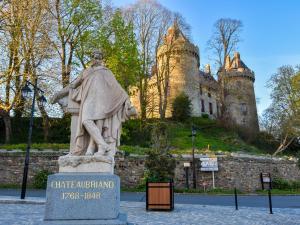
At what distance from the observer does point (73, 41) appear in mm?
29203

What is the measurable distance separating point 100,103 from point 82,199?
1.70 meters

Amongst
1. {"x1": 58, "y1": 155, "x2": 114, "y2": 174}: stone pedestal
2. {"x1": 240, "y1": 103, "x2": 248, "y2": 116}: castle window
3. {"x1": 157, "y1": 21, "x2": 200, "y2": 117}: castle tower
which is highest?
{"x1": 157, "y1": 21, "x2": 200, "y2": 117}: castle tower

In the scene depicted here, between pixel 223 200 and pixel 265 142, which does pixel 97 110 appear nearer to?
pixel 223 200

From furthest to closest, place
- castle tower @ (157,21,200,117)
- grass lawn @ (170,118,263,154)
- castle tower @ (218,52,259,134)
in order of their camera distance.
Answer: castle tower @ (218,52,259,134), castle tower @ (157,21,200,117), grass lawn @ (170,118,263,154)

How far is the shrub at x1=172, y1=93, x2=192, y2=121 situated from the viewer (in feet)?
137

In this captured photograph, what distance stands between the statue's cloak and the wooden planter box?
5024mm

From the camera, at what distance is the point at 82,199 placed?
17.1 feet

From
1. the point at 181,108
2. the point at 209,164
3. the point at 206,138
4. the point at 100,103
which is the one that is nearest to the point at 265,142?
the point at 206,138

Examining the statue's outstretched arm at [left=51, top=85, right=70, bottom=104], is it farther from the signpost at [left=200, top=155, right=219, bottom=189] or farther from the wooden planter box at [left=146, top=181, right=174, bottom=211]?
the signpost at [left=200, top=155, right=219, bottom=189]

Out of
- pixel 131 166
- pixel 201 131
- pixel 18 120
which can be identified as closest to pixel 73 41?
pixel 18 120

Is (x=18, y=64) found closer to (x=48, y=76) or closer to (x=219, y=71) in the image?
(x=48, y=76)

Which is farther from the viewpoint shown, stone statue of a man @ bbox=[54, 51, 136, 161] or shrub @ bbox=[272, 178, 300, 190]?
shrub @ bbox=[272, 178, 300, 190]

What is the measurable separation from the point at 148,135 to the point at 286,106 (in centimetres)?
1676

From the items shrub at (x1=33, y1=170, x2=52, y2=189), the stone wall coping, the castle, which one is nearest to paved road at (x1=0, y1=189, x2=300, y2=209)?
shrub at (x1=33, y1=170, x2=52, y2=189)
